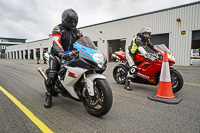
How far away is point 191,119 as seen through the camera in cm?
227

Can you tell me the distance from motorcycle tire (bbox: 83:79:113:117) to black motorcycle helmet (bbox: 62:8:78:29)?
146 cm

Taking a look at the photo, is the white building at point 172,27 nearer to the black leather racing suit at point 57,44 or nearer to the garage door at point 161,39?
the garage door at point 161,39

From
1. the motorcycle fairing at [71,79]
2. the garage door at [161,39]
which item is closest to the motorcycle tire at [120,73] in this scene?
the motorcycle fairing at [71,79]

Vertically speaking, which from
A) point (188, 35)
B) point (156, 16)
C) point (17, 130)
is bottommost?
point (17, 130)

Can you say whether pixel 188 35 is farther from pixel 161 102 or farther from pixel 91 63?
pixel 91 63

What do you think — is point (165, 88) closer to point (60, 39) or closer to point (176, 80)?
point (176, 80)

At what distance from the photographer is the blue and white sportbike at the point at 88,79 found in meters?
2.21

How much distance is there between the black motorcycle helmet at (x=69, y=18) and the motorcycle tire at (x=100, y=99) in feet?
4.79

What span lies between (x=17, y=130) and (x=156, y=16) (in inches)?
639

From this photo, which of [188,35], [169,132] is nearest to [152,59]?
[169,132]

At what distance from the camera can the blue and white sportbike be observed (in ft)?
7.25

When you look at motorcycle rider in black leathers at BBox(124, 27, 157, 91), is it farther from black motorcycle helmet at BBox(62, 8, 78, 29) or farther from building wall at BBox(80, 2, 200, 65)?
building wall at BBox(80, 2, 200, 65)

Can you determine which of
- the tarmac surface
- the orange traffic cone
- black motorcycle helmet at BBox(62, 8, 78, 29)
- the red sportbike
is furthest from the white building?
black motorcycle helmet at BBox(62, 8, 78, 29)

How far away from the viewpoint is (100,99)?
2.34 m
